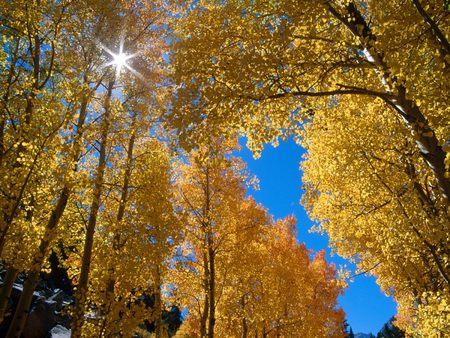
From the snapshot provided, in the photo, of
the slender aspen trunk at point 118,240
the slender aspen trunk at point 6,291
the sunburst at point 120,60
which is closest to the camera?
the slender aspen trunk at point 6,291

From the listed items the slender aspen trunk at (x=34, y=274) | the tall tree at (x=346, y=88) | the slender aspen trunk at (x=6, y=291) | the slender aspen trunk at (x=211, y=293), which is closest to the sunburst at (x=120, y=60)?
the slender aspen trunk at (x=34, y=274)

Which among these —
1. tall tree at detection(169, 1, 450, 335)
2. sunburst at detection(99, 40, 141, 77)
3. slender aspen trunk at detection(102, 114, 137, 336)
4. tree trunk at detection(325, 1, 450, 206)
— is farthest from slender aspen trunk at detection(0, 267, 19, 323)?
tree trunk at detection(325, 1, 450, 206)

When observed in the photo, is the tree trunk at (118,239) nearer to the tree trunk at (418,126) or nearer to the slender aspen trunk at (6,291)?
the slender aspen trunk at (6,291)

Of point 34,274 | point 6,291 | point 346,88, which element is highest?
point 346,88

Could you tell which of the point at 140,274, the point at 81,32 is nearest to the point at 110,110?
the point at 81,32

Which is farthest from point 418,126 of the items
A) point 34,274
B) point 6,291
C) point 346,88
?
point 6,291

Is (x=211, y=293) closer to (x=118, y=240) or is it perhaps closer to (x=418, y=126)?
(x=118, y=240)

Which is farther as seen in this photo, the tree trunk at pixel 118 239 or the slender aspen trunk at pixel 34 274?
the tree trunk at pixel 118 239

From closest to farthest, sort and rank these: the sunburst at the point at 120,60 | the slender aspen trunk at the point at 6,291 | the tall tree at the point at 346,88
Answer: the tall tree at the point at 346,88
the slender aspen trunk at the point at 6,291
the sunburst at the point at 120,60

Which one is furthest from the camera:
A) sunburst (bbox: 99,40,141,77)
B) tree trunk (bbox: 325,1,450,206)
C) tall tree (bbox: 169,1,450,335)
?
sunburst (bbox: 99,40,141,77)

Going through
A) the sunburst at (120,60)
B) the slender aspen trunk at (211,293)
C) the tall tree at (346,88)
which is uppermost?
the sunburst at (120,60)

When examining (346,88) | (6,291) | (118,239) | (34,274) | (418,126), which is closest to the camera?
(418,126)

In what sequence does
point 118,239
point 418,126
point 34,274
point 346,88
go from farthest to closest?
point 118,239 → point 34,274 → point 346,88 → point 418,126

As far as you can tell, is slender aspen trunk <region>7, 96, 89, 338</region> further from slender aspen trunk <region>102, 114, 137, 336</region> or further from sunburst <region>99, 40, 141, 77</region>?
sunburst <region>99, 40, 141, 77</region>
